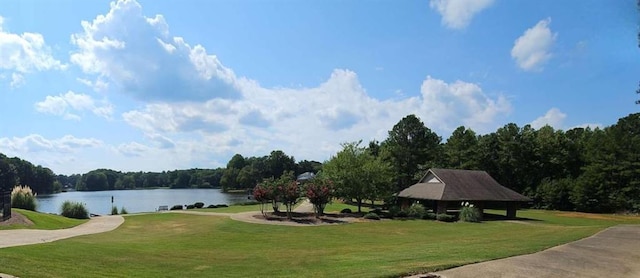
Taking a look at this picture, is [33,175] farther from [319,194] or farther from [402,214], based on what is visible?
[402,214]

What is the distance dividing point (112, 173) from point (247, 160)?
52937mm

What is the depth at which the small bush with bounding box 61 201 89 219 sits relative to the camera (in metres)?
32.5

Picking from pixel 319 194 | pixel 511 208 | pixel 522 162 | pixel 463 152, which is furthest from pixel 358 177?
pixel 522 162

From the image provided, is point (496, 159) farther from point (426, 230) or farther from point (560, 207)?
point (426, 230)

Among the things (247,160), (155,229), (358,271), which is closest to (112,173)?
(247,160)

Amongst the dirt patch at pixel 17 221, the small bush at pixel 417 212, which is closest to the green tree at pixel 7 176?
the dirt patch at pixel 17 221

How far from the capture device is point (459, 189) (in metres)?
39.5

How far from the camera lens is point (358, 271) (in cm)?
909

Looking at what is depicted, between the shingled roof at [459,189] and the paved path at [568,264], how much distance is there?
26.1 metres

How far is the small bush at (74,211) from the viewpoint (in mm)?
32531

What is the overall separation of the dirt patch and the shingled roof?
28.5 m

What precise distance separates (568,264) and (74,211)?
108 feet

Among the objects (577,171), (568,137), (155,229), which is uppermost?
(568,137)

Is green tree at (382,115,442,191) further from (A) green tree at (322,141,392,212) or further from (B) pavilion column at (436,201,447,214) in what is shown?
(B) pavilion column at (436,201,447,214)
